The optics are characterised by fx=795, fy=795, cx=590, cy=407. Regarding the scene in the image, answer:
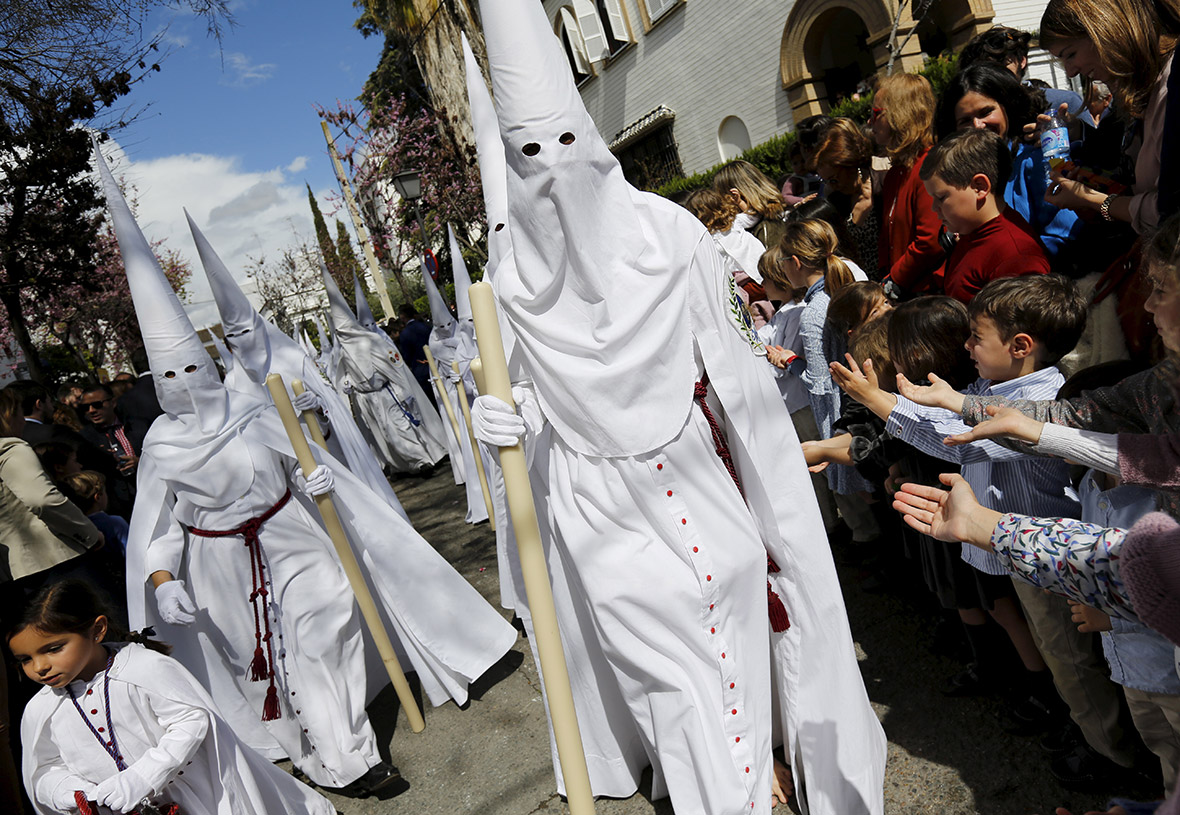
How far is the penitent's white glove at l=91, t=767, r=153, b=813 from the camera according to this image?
7.60 feet

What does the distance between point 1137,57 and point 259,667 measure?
4020mm

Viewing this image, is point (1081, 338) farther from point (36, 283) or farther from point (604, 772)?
point (36, 283)

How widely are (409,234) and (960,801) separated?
2106 centimetres

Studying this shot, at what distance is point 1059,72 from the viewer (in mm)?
10758

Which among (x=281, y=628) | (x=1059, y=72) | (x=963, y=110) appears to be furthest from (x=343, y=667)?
(x=1059, y=72)

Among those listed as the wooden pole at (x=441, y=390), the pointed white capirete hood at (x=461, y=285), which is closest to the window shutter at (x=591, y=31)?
the pointed white capirete hood at (x=461, y=285)

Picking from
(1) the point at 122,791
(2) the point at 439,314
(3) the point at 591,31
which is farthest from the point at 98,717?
(3) the point at 591,31

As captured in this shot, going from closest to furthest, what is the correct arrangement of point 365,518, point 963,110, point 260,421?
point 963,110, point 260,421, point 365,518

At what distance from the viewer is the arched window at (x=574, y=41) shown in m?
20.6

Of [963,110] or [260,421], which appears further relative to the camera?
[260,421]

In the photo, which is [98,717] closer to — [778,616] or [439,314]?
[778,616]

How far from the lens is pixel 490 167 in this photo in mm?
3584

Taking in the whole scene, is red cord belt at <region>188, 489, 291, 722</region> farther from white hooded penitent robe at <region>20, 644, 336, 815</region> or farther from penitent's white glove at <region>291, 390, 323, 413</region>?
penitent's white glove at <region>291, 390, 323, 413</region>

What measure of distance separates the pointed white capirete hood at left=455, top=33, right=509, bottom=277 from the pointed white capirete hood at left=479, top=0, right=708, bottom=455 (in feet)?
1.75
